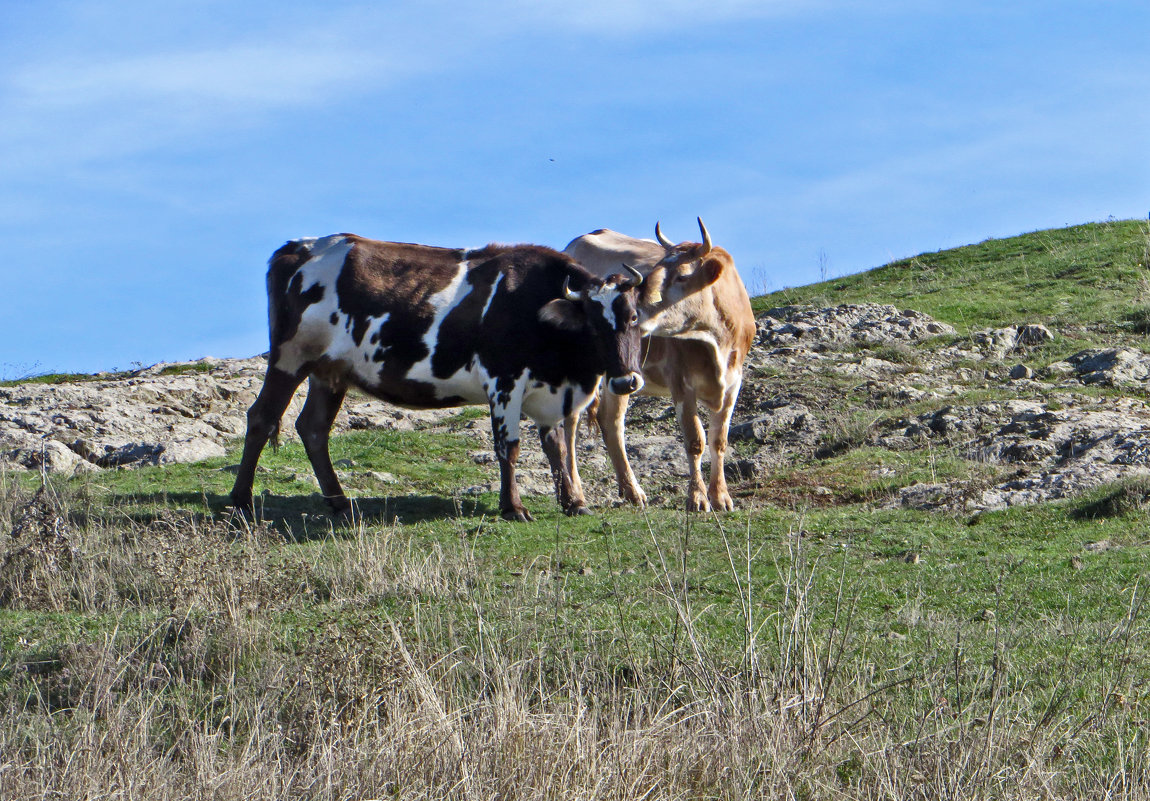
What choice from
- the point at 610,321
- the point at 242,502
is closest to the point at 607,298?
the point at 610,321

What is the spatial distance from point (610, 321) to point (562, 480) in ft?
4.84

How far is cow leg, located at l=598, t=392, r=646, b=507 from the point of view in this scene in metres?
12.4

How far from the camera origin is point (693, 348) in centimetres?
1265

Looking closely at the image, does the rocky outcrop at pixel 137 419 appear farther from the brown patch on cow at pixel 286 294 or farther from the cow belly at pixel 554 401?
the cow belly at pixel 554 401

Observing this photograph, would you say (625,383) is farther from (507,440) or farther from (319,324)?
(319,324)

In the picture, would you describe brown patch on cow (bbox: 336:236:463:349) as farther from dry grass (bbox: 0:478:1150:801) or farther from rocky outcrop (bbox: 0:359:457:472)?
dry grass (bbox: 0:478:1150:801)

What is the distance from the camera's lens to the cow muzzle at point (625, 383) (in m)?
11.2

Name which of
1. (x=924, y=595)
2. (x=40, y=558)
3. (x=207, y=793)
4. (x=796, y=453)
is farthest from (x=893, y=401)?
(x=207, y=793)

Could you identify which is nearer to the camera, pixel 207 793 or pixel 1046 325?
pixel 207 793

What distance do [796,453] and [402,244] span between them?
500 centimetres

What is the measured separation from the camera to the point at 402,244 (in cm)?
1234

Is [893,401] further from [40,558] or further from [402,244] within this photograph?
[40,558]

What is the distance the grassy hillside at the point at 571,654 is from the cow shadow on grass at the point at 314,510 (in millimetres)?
73

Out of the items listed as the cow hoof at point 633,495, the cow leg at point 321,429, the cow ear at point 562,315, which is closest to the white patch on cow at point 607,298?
the cow ear at point 562,315
